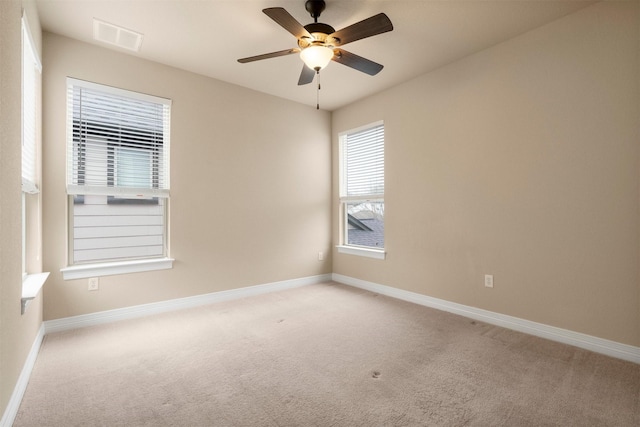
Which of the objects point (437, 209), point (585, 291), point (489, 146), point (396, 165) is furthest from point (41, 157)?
point (585, 291)

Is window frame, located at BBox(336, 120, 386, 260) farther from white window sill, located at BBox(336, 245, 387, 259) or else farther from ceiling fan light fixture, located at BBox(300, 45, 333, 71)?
ceiling fan light fixture, located at BBox(300, 45, 333, 71)

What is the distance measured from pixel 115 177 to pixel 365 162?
119 inches

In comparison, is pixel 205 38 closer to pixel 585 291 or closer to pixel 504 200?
pixel 504 200

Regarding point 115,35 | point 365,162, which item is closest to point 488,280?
point 365,162

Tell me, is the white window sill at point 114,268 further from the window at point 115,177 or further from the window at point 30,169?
the window at point 30,169

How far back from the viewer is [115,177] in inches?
123

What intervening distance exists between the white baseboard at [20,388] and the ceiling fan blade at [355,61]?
2.94 m

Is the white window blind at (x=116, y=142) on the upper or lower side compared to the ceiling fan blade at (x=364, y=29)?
lower

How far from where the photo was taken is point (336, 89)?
4.02m

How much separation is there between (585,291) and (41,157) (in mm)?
4687

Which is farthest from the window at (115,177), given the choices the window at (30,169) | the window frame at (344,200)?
the window frame at (344,200)

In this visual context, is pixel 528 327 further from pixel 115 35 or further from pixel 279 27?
pixel 115 35

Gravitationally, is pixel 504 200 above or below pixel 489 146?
below

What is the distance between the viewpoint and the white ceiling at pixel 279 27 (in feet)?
7.89
